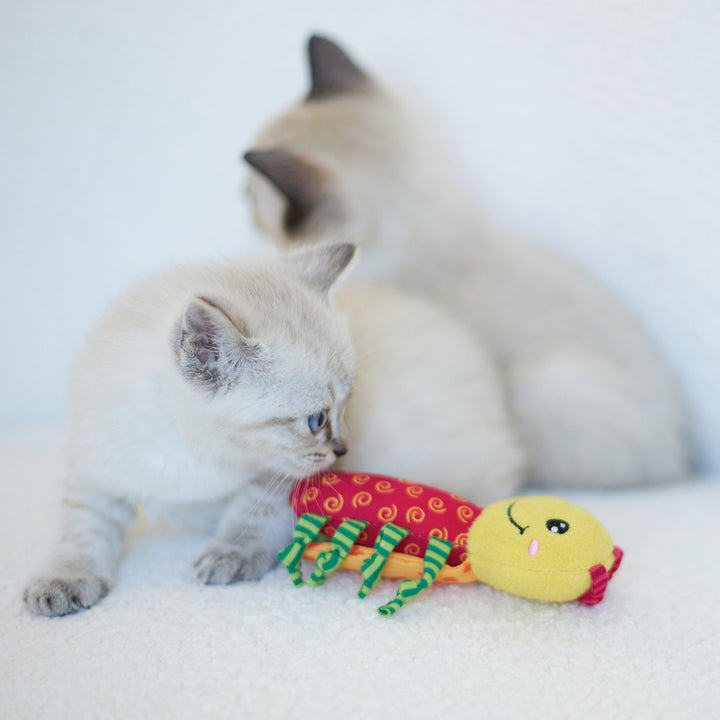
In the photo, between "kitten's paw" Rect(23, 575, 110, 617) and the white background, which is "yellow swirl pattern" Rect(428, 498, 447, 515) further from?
the white background

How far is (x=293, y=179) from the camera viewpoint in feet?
4.83

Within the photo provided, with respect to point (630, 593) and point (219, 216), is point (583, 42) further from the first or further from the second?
point (630, 593)

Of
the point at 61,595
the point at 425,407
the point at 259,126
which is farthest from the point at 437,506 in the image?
the point at 259,126

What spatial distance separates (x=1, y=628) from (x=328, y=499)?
463 mm

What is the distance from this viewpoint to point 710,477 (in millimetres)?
1542

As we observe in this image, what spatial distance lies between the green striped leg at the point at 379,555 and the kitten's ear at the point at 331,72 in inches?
48.0

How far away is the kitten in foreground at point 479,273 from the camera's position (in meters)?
1.44

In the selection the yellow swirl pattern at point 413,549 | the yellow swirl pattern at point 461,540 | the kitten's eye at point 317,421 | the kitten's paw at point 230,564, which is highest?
the kitten's eye at point 317,421

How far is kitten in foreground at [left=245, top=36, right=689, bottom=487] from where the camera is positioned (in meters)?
1.44

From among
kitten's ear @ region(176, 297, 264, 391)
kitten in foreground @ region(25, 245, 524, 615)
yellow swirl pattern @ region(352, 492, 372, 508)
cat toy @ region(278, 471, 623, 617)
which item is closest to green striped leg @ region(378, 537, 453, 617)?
cat toy @ region(278, 471, 623, 617)

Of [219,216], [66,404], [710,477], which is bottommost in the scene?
[710,477]

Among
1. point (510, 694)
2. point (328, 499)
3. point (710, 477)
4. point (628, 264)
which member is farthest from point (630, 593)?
point (628, 264)

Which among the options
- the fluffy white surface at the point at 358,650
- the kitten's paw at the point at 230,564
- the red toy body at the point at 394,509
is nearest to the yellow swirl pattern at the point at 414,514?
the red toy body at the point at 394,509

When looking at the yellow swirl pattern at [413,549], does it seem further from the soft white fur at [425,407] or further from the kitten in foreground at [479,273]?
the kitten in foreground at [479,273]
